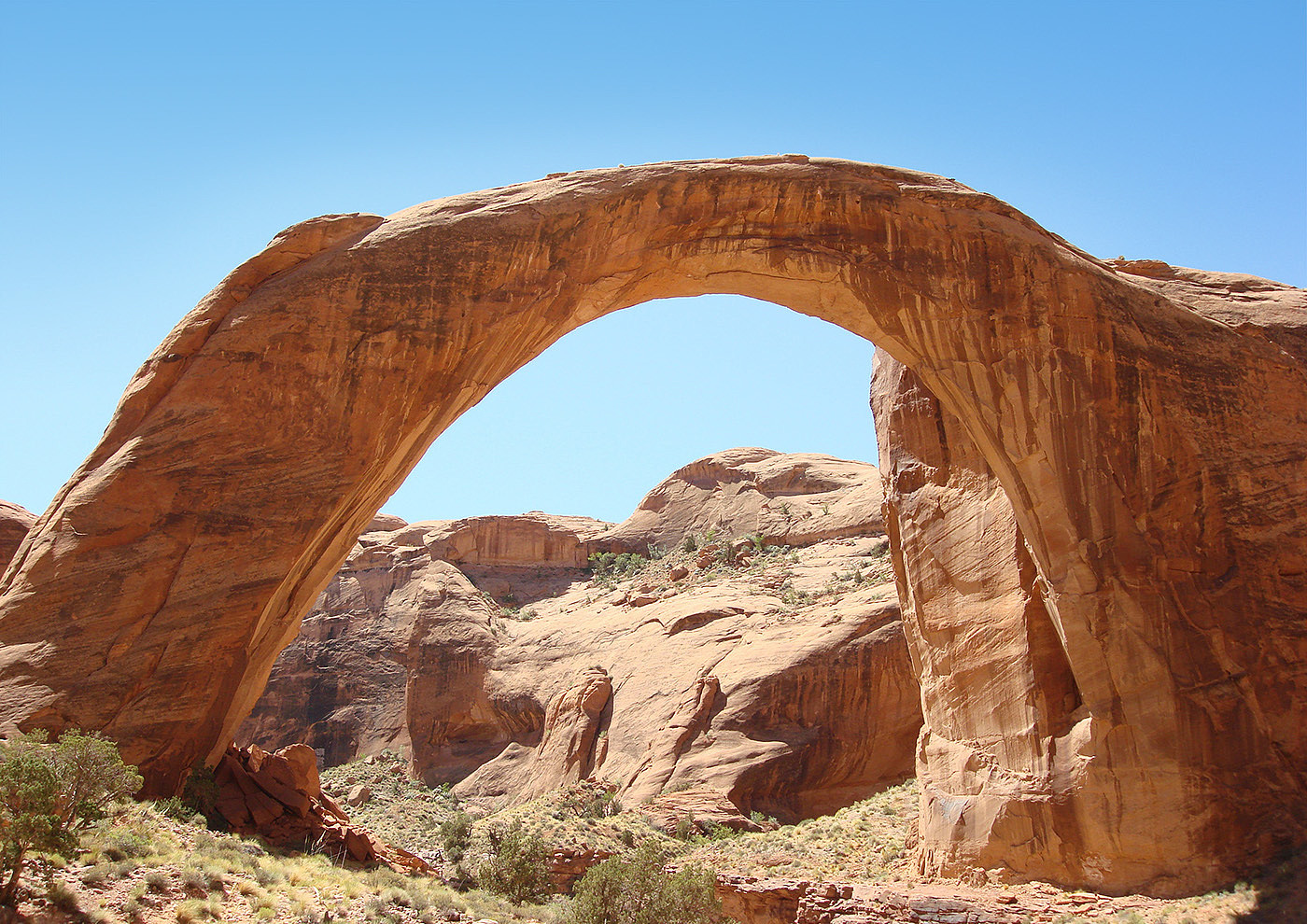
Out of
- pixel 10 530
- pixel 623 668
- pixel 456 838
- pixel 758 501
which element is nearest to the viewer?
pixel 456 838

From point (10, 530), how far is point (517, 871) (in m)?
12.6

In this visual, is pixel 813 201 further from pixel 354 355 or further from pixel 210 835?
pixel 210 835

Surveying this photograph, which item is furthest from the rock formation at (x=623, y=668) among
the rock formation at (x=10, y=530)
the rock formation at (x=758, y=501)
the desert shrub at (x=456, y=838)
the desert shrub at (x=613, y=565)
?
the rock formation at (x=10, y=530)

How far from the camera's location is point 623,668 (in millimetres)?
28484

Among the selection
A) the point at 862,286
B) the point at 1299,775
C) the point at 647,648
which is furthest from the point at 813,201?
the point at 647,648

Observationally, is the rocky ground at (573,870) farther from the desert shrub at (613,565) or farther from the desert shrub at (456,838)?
the desert shrub at (613,565)

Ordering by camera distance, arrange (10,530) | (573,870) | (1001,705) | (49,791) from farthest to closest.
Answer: (10,530) → (573,870) → (1001,705) → (49,791)

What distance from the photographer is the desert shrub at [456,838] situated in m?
18.4

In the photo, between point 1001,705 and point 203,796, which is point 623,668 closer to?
point 1001,705

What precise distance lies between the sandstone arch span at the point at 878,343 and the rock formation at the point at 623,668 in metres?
7.73

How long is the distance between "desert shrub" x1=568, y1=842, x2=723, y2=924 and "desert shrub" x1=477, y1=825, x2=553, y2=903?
108 inches

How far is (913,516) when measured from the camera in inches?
718

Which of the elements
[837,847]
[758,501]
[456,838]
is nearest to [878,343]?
[837,847]

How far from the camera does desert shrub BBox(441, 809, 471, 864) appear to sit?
726 inches
